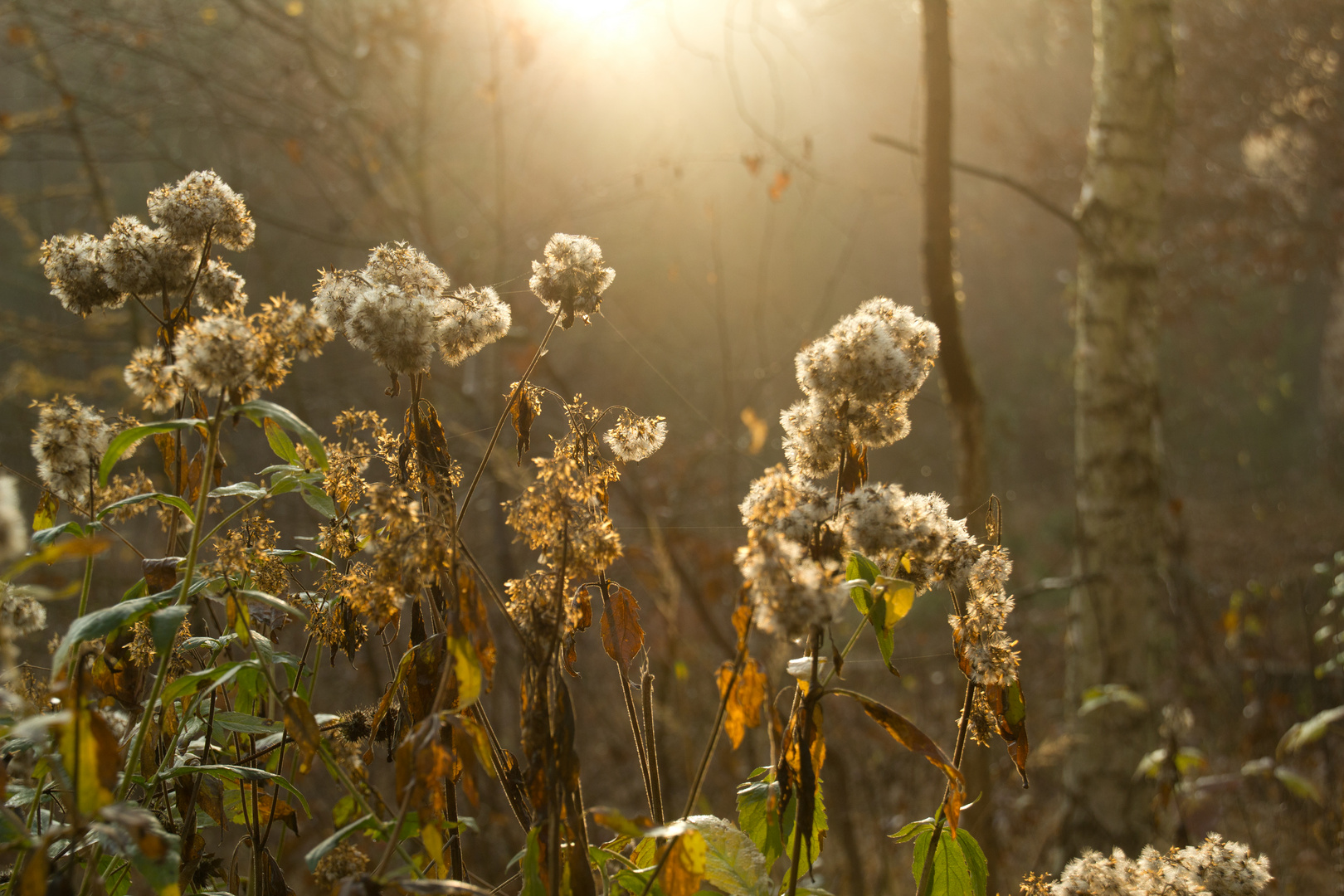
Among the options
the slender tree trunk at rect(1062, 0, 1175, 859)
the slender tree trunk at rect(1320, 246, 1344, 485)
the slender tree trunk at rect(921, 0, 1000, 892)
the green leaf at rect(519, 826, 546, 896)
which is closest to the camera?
the green leaf at rect(519, 826, 546, 896)

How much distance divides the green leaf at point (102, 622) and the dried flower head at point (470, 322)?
396mm

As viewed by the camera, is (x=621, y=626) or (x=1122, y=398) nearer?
(x=621, y=626)

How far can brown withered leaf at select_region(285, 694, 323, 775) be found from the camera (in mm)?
766

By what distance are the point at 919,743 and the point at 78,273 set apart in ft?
3.99

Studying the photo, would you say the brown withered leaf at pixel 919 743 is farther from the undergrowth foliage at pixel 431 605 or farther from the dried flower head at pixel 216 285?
the dried flower head at pixel 216 285

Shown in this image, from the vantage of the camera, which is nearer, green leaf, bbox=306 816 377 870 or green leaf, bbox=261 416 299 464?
green leaf, bbox=306 816 377 870

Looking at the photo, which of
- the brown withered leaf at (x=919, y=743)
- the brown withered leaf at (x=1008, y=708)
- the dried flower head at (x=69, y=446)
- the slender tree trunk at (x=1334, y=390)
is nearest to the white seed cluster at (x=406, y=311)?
the dried flower head at (x=69, y=446)

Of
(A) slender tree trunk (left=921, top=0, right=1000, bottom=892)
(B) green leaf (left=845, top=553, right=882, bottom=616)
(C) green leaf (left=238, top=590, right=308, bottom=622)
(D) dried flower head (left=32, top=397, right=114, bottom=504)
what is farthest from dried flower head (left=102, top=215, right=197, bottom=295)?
(A) slender tree trunk (left=921, top=0, right=1000, bottom=892)

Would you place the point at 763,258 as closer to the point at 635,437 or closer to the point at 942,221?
the point at 942,221

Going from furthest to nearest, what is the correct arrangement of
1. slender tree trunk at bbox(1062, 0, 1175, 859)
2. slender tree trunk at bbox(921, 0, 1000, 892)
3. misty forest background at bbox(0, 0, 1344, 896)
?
1. misty forest background at bbox(0, 0, 1344, 896)
2. slender tree trunk at bbox(1062, 0, 1175, 859)
3. slender tree trunk at bbox(921, 0, 1000, 892)

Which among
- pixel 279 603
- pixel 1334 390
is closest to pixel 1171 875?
pixel 279 603

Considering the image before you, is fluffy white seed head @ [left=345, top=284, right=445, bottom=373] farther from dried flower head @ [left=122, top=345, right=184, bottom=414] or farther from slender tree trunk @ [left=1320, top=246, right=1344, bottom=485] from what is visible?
slender tree trunk @ [left=1320, top=246, right=1344, bottom=485]

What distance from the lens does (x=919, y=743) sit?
846mm

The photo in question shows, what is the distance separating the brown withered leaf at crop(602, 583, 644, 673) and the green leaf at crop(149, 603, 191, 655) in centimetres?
44
